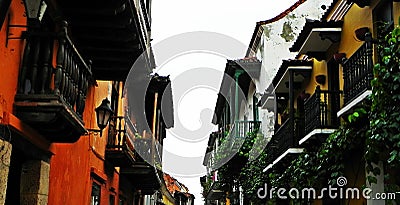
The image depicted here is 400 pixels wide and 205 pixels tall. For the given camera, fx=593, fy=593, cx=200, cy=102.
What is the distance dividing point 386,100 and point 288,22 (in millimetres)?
14420

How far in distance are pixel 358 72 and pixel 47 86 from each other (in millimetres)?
5300

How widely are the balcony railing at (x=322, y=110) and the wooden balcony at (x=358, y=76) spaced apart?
1471 millimetres

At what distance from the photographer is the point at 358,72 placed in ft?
32.1

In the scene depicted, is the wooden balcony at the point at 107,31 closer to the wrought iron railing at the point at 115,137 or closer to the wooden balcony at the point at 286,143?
the wrought iron railing at the point at 115,137

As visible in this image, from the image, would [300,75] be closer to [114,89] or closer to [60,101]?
[114,89]

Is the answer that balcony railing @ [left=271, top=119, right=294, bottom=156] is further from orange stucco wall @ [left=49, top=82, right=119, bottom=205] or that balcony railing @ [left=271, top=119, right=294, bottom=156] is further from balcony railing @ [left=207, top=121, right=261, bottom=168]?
orange stucco wall @ [left=49, top=82, right=119, bottom=205]

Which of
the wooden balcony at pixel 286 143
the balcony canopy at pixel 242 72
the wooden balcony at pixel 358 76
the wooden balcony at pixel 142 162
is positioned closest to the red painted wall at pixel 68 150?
the wooden balcony at pixel 142 162

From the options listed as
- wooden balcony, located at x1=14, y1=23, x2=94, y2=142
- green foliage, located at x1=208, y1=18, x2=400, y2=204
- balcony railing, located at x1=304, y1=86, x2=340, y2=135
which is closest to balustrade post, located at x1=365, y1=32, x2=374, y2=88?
green foliage, located at x1=208, y1=18, x2=400, y2=204

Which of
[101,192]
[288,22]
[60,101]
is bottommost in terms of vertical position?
[101,192]

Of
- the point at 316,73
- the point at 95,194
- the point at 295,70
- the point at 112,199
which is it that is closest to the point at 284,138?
the point at 295,70

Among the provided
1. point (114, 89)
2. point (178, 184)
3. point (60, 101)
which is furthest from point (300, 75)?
point (178, 184)

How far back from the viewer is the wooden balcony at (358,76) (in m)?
8.80

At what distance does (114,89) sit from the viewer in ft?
49.4

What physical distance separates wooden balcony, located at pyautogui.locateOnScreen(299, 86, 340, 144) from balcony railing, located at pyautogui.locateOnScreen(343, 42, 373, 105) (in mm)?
1342
